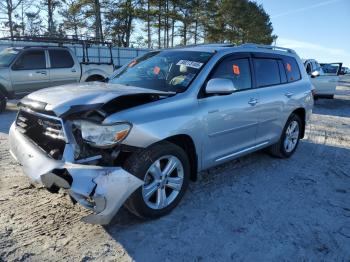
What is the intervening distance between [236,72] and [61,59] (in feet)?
25.6

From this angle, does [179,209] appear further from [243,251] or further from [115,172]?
[115,172]

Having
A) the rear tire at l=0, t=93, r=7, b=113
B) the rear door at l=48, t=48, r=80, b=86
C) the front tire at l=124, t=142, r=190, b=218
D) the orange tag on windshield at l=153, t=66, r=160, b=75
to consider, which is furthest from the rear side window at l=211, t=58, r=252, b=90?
the rear tire at l=0, t=93, r=7, b=113

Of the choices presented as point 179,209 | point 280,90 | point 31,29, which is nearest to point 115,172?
point 179,209

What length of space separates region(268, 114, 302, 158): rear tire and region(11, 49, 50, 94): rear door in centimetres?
744

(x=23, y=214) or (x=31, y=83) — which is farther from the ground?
(x=31, y=83)

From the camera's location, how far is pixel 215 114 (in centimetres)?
398

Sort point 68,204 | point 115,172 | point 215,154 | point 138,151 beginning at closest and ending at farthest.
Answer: point 115,172 → point 138,151 → point 68,204 → point 215,154

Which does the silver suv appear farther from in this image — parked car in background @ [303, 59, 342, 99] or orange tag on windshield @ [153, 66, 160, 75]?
parked car in background @ [303, 59, 342, 99]

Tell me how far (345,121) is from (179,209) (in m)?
8.25

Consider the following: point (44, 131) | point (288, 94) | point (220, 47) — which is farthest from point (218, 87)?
point (288, 94)

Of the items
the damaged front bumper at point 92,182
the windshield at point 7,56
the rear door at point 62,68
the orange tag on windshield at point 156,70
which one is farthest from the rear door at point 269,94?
the windshield at point 7,56

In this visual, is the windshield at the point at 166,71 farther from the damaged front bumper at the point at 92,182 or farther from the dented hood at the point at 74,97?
the damaged front bumper at the point at 92,182

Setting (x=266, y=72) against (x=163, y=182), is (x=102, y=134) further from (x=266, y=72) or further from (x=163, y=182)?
(x=266, y=72)

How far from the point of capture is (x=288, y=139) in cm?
593
